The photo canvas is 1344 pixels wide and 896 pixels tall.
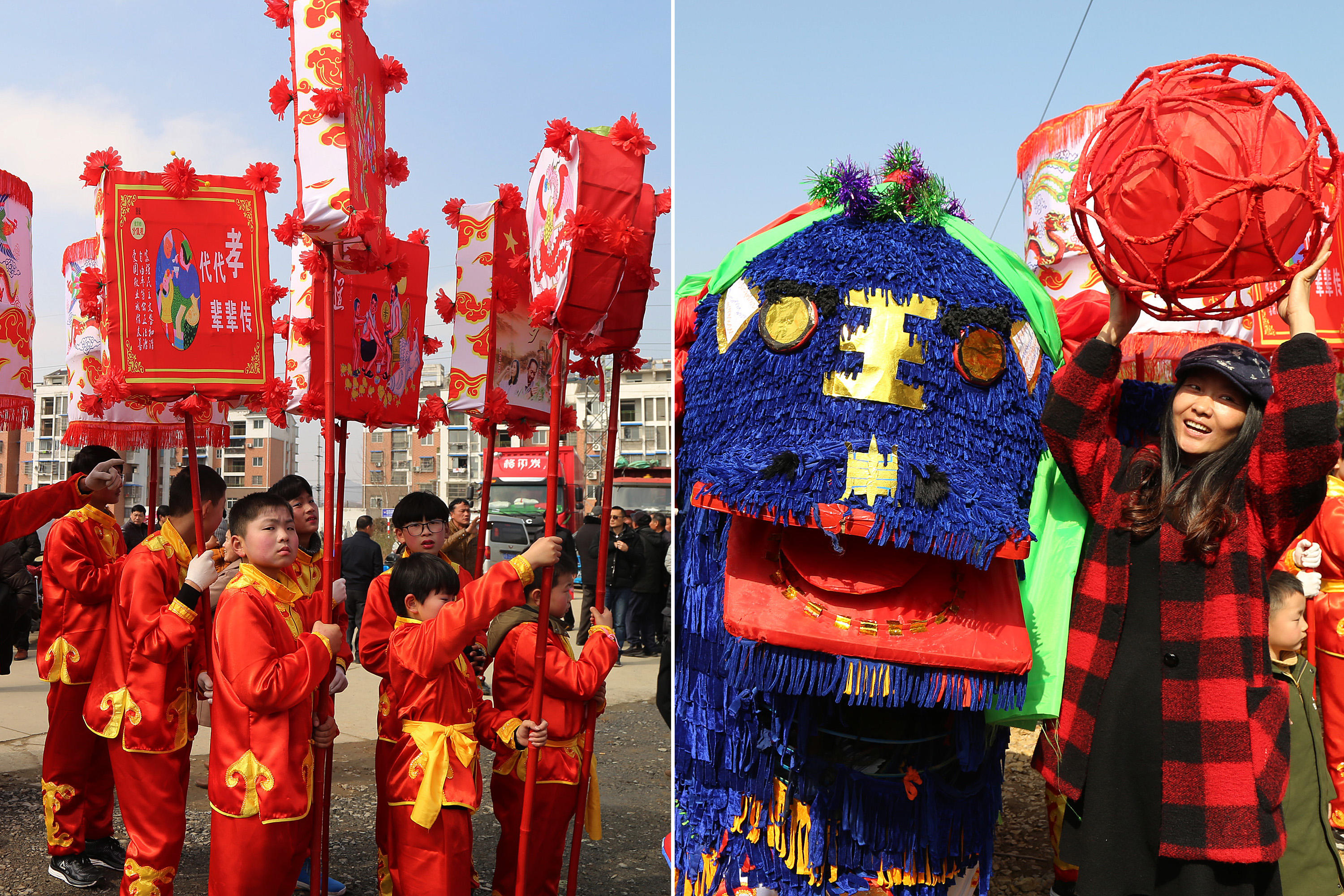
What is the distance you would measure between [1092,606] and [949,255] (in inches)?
37.6

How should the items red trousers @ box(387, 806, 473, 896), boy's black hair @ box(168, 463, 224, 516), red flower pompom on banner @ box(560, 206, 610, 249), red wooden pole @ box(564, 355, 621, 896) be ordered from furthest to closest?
boy's black hair @ box(168, 463, 224, 516) < red wooden pole @ box(564, 355, 621, 896) < red trousers @ box(387, 806, 473, 896) < red flower pompom on banner @ box(560, 206, 610, 249)

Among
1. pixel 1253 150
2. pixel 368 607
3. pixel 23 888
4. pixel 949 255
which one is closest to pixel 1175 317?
pixel 1253 150

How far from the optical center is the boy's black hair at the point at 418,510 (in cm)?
409

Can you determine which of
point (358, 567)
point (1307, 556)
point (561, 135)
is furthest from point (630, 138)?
point (358, 567)

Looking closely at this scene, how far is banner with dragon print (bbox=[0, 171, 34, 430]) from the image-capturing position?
4.71 metres

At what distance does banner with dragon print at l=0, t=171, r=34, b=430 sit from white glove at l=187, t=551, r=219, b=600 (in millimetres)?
2080

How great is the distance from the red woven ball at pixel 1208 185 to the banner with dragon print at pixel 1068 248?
109cm

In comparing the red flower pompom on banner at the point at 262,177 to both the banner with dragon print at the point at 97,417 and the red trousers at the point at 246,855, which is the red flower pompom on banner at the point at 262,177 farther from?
the red trousers at the point at 246,855

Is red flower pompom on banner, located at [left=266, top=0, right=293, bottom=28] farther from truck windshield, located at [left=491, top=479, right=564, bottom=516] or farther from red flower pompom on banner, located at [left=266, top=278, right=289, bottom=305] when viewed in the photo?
truck windshield, located at [left=491, top=479, right=564, bottom=516]

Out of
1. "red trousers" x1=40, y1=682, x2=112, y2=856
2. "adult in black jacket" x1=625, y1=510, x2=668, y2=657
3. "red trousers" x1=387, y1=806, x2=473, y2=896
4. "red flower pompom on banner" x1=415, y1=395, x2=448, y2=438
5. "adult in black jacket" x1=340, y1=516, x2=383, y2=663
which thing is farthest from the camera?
"adult in black jacket" x1=625, y1=510, x2=668, y2=657

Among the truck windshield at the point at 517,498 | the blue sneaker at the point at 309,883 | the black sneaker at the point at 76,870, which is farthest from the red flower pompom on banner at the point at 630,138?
the truck windshield at the point at 517,498

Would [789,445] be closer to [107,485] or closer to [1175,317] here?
[1175,317]

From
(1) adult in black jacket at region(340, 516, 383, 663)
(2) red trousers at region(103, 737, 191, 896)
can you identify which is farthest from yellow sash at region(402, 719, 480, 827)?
(1) adult in black jacket at region(340, 516, 383, 663)

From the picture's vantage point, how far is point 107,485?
420 cm
